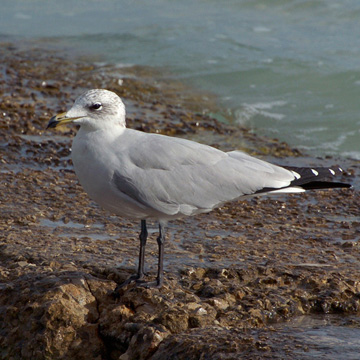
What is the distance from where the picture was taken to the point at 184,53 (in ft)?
42.9

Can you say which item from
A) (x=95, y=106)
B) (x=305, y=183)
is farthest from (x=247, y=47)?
(x=95, y=106)

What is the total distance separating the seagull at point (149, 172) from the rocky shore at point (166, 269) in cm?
34

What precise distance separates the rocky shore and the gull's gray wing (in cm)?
52

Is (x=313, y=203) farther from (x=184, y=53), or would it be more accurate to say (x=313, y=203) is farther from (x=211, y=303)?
(x=184, y=53)

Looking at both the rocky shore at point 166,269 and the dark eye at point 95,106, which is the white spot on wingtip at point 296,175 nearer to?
the rocky shore at point 166,269

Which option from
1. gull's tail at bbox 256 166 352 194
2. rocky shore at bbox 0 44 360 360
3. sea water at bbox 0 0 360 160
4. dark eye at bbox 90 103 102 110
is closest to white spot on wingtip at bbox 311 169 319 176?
gull's tail at bbox 256 166 352 194

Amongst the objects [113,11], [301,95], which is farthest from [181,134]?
[113,11]

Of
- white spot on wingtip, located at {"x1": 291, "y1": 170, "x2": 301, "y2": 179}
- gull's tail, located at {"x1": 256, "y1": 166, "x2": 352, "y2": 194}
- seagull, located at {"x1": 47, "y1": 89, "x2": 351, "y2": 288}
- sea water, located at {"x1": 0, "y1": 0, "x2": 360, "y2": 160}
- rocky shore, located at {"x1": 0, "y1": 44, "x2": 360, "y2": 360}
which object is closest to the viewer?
rocky shore, located at {"x1": 0, "y1": 44, "x2": 360, "y2": 360}

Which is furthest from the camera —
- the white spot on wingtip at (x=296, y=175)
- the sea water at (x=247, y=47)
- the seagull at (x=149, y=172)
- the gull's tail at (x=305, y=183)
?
the sea water at (x=247, y=47)

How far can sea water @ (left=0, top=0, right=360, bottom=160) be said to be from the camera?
1028 cm

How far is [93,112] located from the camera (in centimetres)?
420

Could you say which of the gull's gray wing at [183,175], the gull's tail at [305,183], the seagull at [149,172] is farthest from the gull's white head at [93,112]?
the gull's tail at [305,183]

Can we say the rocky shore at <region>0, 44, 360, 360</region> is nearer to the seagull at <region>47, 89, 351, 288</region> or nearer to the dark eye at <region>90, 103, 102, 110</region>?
the seagull at <region>47, 89, 351, 288</region>

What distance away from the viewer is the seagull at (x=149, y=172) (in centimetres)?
409
